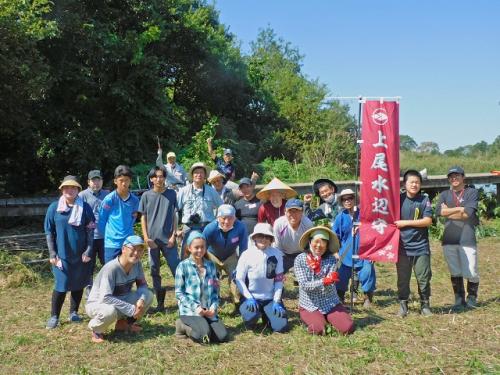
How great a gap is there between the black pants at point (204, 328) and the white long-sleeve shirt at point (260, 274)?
1.76ft

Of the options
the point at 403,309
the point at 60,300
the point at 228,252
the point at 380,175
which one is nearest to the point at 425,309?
the point at 403,309

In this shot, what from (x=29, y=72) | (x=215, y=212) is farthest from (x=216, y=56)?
(x=215, y=212)

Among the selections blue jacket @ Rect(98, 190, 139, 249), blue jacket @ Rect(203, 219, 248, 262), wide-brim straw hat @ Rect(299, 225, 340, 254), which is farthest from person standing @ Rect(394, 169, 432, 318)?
blue jacket @ Rect(98, 190, 139, 249)

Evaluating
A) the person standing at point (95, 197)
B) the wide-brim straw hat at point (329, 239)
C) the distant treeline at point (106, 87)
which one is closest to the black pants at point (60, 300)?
the person standing at point (95, 197)

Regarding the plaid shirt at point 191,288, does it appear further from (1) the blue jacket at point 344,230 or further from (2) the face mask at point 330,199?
(2) the face mask at point 330,199

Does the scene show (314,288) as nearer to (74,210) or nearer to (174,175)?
(74,210)

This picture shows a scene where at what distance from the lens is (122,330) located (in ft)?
17.4

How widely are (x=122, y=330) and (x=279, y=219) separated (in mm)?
2173

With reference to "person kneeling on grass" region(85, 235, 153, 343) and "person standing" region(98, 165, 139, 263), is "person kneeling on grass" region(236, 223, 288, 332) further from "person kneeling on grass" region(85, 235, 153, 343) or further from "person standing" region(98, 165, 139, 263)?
"person standing" region(98, 165, 139, 263)

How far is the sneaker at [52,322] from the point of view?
18.1 ft

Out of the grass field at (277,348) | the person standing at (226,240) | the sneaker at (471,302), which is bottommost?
the grass field at (277,348)

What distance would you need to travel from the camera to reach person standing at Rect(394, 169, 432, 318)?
565 cm

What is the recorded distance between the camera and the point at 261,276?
5480mm

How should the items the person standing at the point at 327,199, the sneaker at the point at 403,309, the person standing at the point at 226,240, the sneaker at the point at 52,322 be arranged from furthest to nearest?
the person standing at the point at 327,199 → the person standing at the point at 226,240 → the sneaker at the point at 403,309 → the sneaker at the point at 52,322
